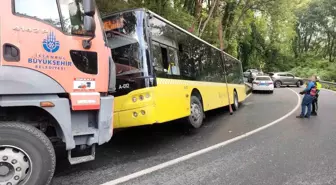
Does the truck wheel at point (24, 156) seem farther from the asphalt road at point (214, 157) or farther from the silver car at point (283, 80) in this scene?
the silver car at point (283, 80)

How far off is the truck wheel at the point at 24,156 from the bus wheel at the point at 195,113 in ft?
15.6

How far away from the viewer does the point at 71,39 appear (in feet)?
13.2


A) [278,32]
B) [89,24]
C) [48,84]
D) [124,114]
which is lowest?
[124,114]

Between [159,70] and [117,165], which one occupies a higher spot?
[159,70]

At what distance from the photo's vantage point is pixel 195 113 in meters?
8.32

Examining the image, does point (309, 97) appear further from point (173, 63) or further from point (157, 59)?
point (157, 59)

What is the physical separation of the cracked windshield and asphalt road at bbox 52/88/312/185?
0.02 meters

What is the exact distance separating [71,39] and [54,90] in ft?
2.31

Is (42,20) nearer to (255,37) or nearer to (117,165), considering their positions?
(117,165)

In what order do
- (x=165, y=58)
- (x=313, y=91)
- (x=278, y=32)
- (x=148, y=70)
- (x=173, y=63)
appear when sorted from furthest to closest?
(x=278, y=32) < (x=313, y=91) < (x=173, y=63) < (x=165, y=58) < (x=148, y=70)

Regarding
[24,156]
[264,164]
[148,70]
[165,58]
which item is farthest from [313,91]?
[24,156]

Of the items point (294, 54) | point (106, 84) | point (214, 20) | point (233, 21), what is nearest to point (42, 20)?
point (106, 84)

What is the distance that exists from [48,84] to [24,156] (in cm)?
89

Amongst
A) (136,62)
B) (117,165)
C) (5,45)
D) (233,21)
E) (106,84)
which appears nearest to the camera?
(5,45)
